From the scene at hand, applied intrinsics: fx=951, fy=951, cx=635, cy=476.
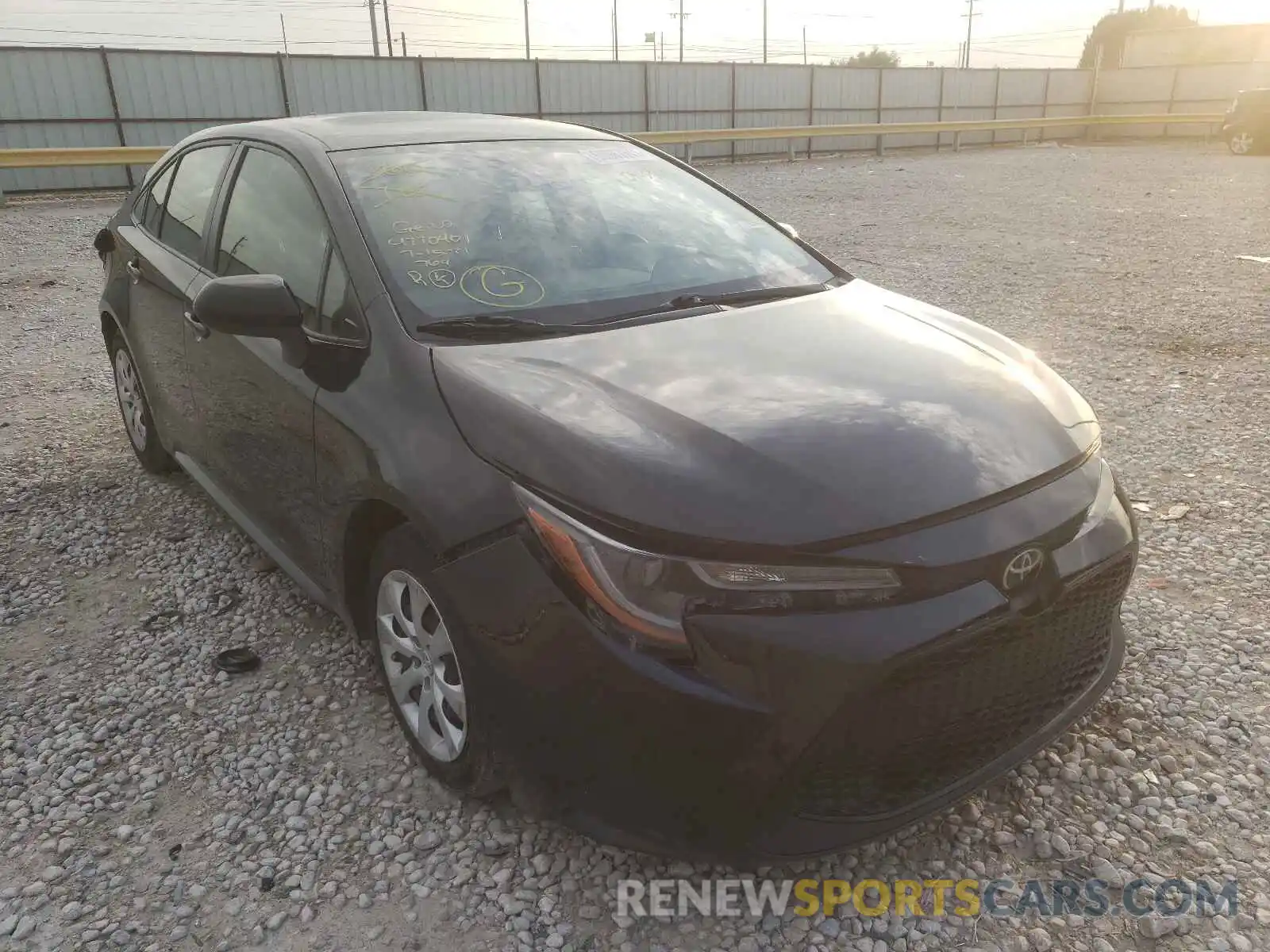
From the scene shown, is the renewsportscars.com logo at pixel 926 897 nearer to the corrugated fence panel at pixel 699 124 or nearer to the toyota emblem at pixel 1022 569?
the toyota emblem at pixel 1022 569

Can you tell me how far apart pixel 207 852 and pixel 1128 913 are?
7.04ft

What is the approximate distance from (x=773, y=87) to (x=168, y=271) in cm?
2688

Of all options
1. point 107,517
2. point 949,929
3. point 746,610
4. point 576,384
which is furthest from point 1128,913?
point 107,517

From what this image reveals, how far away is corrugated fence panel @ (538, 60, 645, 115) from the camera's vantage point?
2345 cm

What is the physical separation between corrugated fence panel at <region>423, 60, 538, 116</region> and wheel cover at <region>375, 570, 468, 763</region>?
68.1 feet

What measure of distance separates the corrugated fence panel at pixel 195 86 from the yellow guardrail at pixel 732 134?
3.50 ft

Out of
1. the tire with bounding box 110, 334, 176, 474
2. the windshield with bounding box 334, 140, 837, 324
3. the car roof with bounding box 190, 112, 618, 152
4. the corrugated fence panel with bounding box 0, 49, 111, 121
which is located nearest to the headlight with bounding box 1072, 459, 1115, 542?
the windshield with bounding box 334, 140, 837, 324

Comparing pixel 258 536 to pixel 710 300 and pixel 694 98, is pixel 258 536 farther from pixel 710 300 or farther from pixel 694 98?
pixel 694 98

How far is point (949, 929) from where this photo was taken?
6.80 ft

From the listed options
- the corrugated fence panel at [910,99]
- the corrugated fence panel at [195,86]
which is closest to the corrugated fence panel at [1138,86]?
the corrugated fence panel at [910,99]

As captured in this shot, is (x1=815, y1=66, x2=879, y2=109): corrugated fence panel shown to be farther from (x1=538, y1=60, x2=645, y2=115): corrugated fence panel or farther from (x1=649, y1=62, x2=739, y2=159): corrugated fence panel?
(x1=538, y1=60, x2=645, y2=115): corrugated fence panel

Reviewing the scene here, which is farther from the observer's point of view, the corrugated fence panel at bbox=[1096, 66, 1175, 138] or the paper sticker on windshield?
the corrugated fence panel at bbox=[1096, 66, 1175, 138]

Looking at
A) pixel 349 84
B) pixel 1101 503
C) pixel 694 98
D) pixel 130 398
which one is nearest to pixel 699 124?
pixel 694 98

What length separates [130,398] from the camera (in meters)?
4.57
